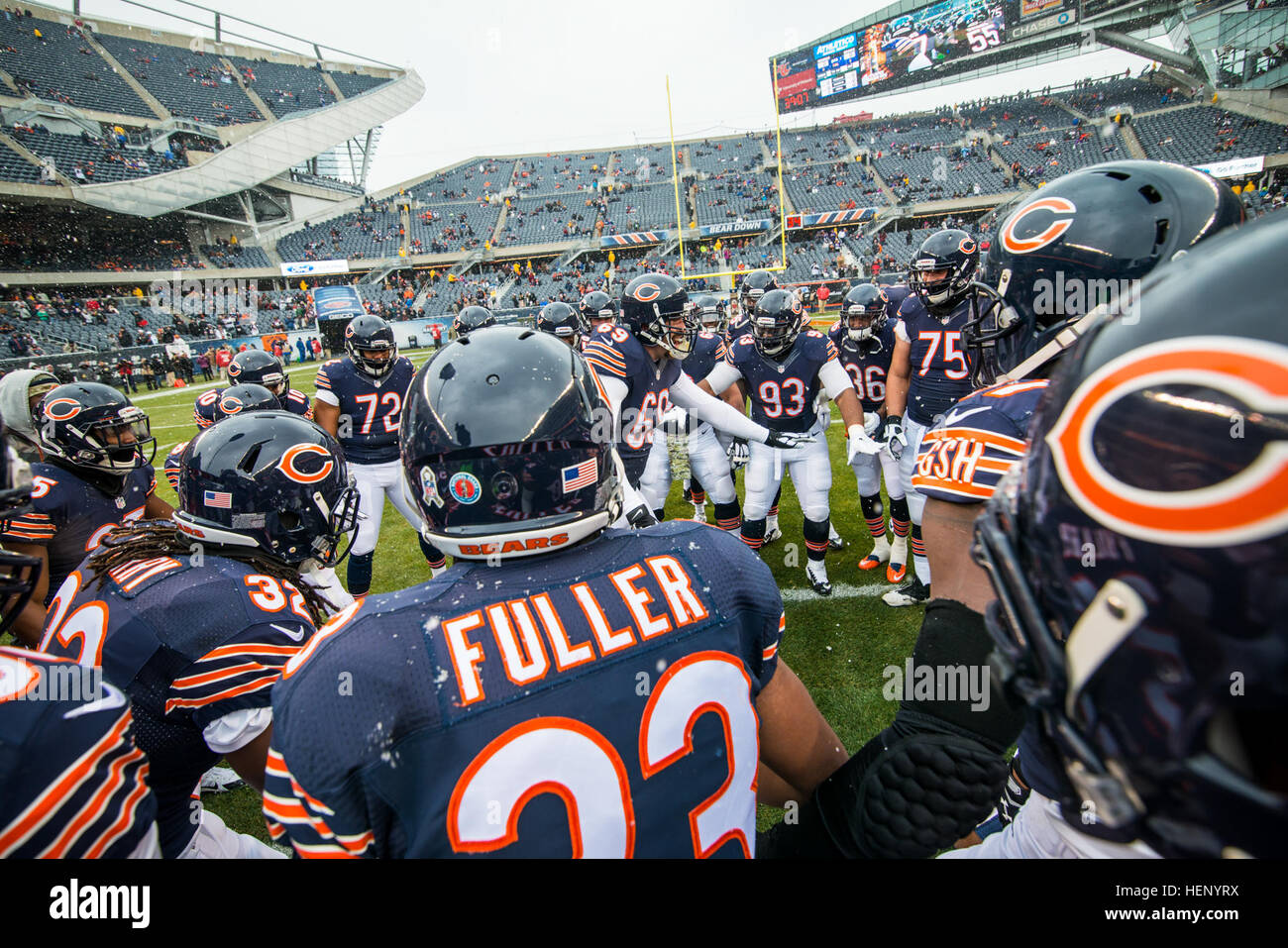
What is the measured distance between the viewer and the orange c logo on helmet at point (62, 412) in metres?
3.78

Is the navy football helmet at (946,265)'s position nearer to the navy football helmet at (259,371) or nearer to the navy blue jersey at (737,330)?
the navy blue jersey at (737,330)

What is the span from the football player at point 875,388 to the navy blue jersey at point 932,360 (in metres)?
0.54

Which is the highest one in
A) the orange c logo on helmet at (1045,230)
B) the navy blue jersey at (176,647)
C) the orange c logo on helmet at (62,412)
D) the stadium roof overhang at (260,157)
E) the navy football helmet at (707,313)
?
the stadium roof overhang at (260,157)

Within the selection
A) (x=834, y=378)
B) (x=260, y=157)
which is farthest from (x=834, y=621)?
(x=260, y=157)

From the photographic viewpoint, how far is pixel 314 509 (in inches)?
103

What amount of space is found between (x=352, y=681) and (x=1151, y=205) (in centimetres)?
253

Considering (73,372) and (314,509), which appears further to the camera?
(73,372)

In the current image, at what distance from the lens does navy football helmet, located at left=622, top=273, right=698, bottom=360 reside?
17.2 ft

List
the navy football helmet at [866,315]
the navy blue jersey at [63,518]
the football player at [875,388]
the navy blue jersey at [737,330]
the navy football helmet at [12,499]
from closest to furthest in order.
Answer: the navy football helmet at [12,499] < the navy blue jersey at [63,518] < the football player at [875,388] < the navy football helmet at [866,315] < the navy blue jersey at [737,330]

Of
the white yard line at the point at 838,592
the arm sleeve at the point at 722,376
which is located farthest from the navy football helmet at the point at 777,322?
the white yard line at the point at 838,592

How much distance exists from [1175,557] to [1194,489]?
0.27 ft
